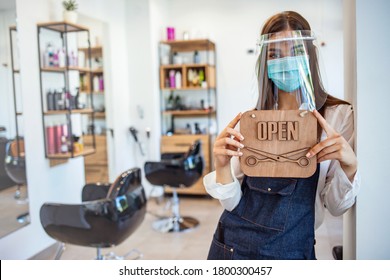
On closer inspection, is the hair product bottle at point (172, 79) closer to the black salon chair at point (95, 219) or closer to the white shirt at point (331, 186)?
the black salon chair at point (95, 219)

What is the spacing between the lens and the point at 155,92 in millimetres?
4590

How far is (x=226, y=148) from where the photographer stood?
1049 mm

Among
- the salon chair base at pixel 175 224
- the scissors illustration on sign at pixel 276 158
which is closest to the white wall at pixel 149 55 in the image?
the salon chair base at pixel 175 224

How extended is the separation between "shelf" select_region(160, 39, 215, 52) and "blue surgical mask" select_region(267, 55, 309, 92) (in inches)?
137

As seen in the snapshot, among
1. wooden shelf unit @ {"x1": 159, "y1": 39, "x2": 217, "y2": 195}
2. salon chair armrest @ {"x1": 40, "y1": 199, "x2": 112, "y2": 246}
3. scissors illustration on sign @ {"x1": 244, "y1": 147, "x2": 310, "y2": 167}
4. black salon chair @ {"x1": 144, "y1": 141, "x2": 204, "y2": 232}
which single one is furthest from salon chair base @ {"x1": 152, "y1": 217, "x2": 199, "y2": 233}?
scissors illustration on sign @ {"x1": 244, "y1": 147, "x2": 310, "y2": 167}

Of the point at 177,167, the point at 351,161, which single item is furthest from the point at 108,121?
the point at 351,161

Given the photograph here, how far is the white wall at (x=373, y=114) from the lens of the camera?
106 cm

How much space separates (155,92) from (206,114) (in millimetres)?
625

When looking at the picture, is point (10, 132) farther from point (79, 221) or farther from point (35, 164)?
point (79, 221)

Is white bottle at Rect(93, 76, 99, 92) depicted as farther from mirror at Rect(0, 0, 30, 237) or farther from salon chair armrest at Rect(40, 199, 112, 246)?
salon chair armrest at Rect(40, 199, 112, 246)

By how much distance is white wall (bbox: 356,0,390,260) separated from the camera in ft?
3.48

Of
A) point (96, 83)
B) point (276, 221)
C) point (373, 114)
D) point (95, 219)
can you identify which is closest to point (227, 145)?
point (276, 221)

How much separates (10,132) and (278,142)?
7.19ft

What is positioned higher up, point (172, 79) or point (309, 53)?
point (172, 79)
